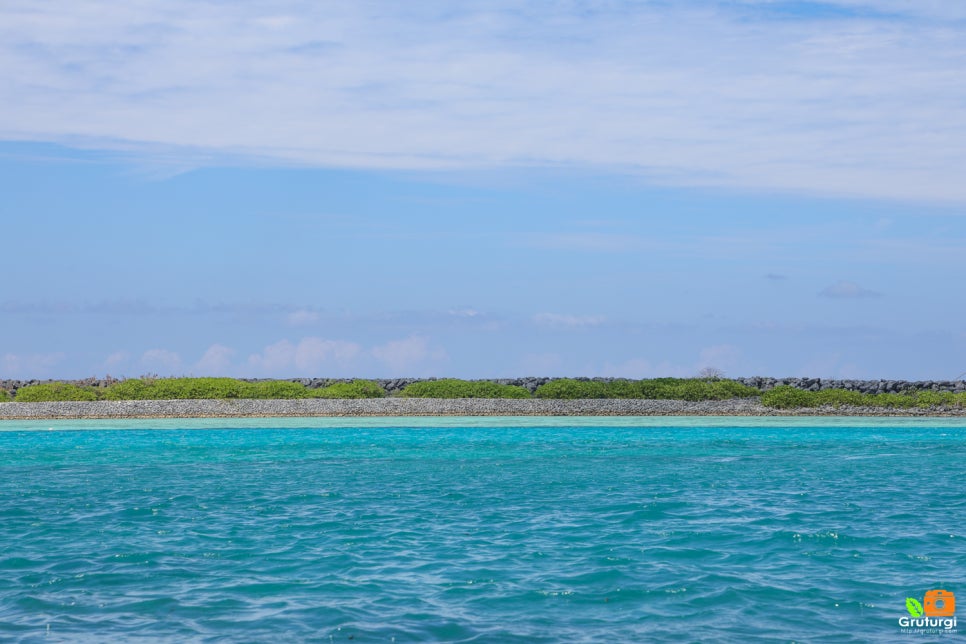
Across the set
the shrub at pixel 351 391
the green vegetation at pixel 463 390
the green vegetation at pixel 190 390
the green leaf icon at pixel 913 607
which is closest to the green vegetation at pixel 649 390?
the green vegetation at pixel 463 390

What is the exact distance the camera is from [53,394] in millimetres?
49094

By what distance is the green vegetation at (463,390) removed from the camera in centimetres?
5128

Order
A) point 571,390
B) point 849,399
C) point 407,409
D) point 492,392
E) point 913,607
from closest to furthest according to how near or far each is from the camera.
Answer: point 913,607 < point 407,409 < point 849,399 < point 571,390 < point 492,392

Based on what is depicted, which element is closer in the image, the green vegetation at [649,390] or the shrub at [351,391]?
the green vegetation at [649,390]

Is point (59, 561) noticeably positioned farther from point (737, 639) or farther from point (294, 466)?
point (294, 466)

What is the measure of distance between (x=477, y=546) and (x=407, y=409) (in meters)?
33.1

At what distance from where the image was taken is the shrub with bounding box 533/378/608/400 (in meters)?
50.3

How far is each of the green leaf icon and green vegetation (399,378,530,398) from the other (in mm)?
39955

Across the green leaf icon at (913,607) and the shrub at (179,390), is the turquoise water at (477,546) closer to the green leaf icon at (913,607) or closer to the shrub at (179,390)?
the green leaf icon at (913,607)

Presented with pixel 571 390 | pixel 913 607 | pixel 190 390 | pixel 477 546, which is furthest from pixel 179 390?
pixel 913 607

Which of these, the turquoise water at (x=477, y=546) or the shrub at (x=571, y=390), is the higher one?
the shrub at (x=571, y=390)

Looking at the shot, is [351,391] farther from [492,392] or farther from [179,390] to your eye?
[179,390]

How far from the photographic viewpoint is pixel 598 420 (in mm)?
44594

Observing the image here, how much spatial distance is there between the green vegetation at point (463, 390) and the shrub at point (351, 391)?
1.39 meters
